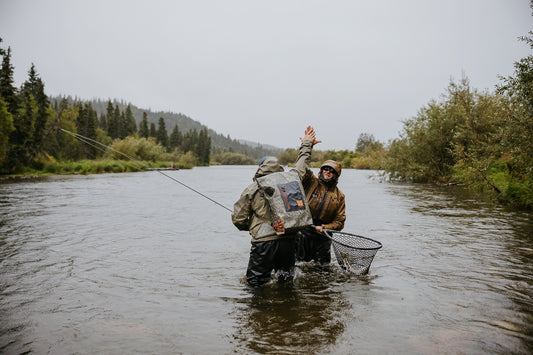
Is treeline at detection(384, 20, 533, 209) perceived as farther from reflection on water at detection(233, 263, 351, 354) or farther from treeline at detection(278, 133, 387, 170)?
treeline at detection(278, 133, 387, 170)

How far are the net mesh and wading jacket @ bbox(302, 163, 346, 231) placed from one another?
0.22 meters

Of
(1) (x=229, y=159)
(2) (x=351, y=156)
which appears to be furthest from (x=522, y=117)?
(1) (x=229, y=159)

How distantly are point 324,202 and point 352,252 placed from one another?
96cm

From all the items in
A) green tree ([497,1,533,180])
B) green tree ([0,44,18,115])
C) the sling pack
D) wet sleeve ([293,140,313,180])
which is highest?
green tree ([0,44,18,115])

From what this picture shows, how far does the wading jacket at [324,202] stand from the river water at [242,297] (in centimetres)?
109

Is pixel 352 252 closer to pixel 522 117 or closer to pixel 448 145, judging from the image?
pixel 522 117

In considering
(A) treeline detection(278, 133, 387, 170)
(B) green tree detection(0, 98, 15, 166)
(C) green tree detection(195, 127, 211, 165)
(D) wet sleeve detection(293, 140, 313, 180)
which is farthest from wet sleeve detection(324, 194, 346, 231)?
(C) green tree detection(195, 127, 211, 165)

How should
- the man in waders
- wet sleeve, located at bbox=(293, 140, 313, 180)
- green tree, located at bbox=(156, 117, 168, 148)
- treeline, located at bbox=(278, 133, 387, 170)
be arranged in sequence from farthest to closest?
green tree, located at bbox=(156, 117, 168, 148), treeline, located at bbox=(278, 133, 387, 170), the man in waders, wet sleeve, located at bbox=(293, 140, 313, 180)

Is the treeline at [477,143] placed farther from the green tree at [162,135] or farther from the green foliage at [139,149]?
the green tree at [162,135]

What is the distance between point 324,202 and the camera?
607 centimetres

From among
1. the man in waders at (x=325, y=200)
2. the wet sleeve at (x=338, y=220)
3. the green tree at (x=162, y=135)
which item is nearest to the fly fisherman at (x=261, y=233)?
the man in waders at (x=325, y=200)

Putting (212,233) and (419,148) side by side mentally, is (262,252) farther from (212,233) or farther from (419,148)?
(419,148)

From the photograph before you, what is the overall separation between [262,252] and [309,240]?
5.62ft

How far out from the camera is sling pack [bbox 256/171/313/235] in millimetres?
4695
